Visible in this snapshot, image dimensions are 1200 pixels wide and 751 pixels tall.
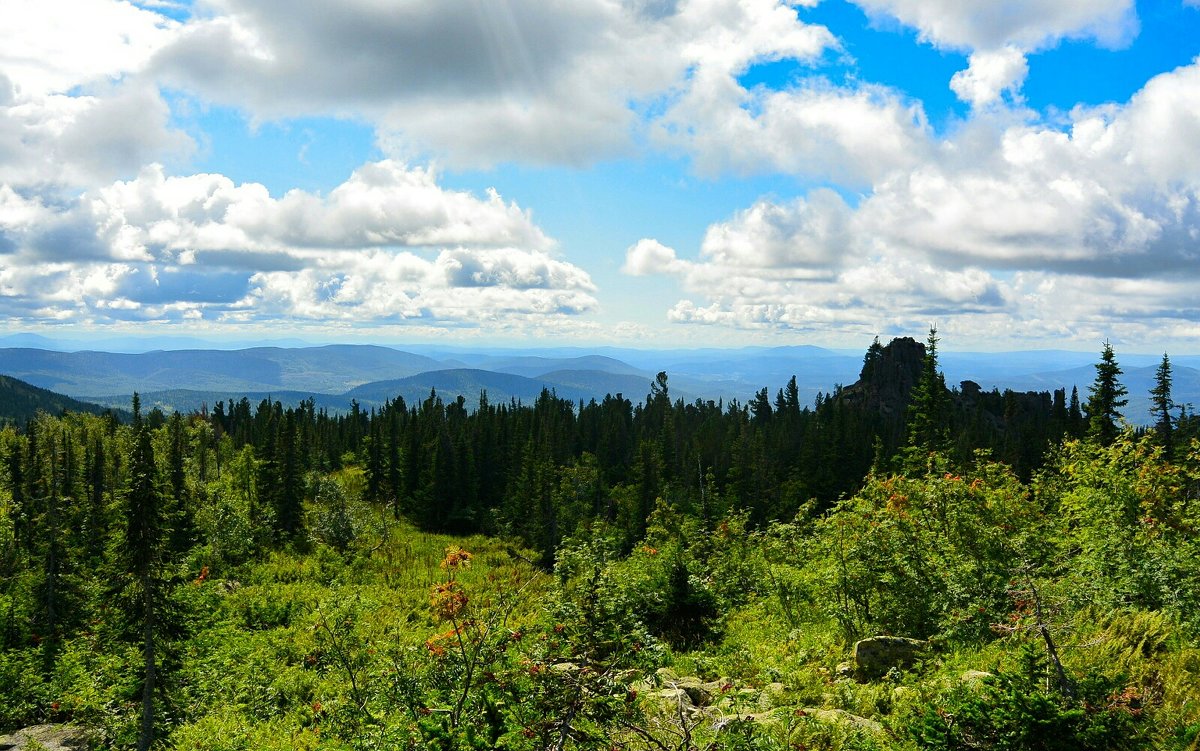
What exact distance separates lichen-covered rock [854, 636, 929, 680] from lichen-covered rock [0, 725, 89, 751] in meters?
24.3

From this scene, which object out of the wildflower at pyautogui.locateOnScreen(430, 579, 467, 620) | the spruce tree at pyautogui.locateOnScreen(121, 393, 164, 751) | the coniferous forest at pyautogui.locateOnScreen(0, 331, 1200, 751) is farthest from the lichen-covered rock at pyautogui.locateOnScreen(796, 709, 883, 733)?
the spruce tree at pyautogui.locateOnScreen(121, 393, 164, 751)

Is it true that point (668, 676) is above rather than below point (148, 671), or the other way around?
above

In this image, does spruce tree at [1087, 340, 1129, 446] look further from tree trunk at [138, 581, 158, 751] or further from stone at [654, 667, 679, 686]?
tree trunk at [138, 581, 158, 751]

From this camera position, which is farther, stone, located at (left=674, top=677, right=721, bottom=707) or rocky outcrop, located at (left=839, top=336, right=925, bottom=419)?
rocky outcrop, located at (left=839, top=336, right=925, bottom=419)

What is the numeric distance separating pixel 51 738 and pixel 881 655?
26823 mm

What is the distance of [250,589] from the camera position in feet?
135

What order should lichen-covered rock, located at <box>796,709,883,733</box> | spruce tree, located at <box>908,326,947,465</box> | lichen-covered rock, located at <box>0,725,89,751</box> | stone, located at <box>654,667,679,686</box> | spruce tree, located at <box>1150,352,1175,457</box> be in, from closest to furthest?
1. lichen-covered rock, located at <box>796,709,883,733</box>
2. stone, located at <box>654,667,679,686</box>
3. lichen-covered rock, located at <box>0,725,89,751</box>
4. spruce tree, located at <box>908,326,947,465</box>
5. spruce tree, located at <box>1150,352,1175,457</box>

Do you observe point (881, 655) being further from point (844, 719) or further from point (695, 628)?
point (695, 628)

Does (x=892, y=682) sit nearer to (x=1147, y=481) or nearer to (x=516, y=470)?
(x=1147, y=481)

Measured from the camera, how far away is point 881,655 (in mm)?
11820

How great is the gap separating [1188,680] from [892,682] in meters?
4.11

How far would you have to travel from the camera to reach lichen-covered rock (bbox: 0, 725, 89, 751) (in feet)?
66.8

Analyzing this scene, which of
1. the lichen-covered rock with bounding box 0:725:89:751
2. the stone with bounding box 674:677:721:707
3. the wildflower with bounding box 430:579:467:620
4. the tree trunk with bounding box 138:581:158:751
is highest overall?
the wildflower with bounding box 430:579:467:620

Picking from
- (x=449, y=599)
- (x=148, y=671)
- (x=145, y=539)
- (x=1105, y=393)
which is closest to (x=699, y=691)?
(x=449, y=599)
